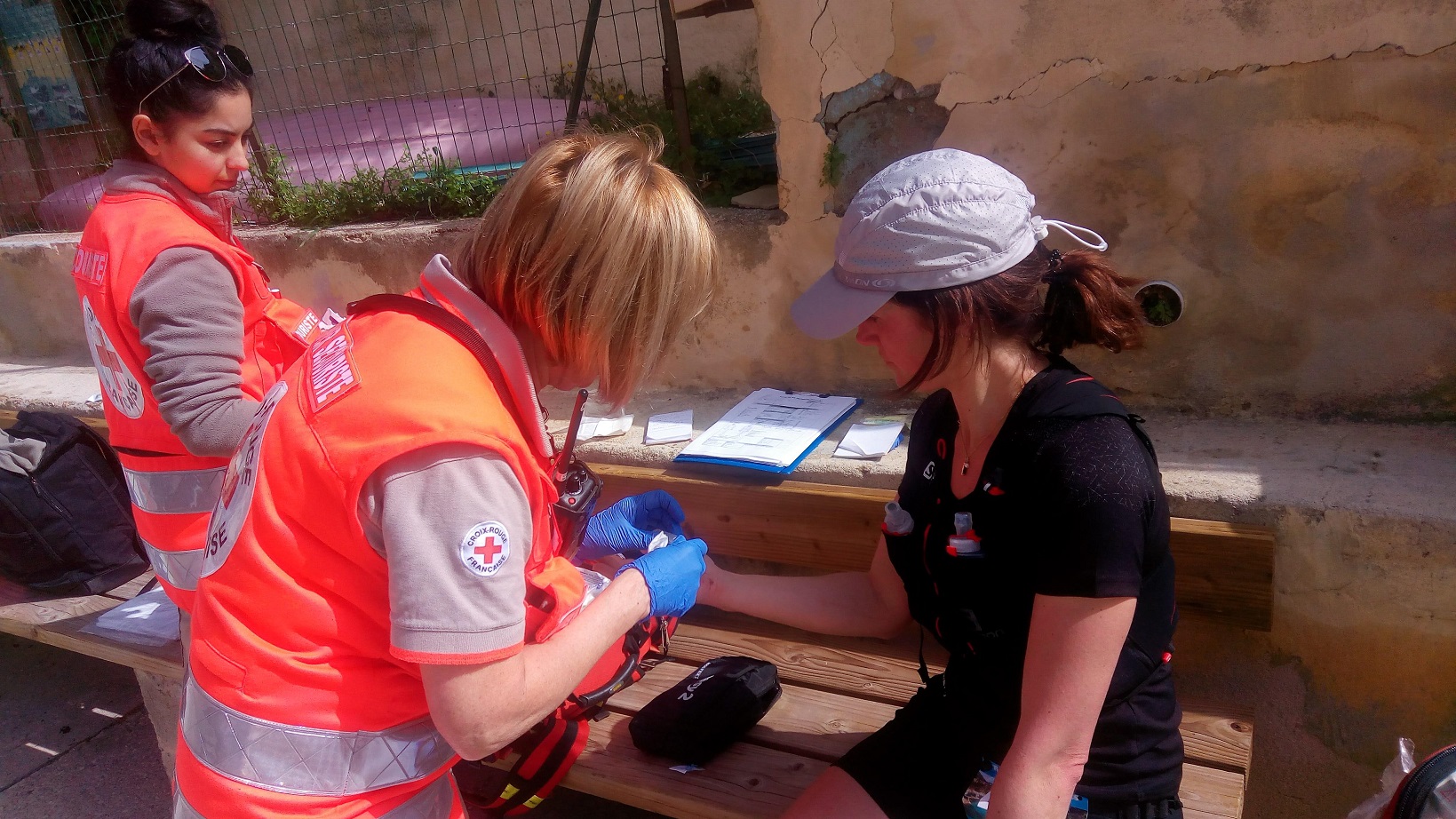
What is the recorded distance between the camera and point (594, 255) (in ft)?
3.89

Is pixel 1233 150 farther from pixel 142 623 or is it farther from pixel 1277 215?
pixel 142 623

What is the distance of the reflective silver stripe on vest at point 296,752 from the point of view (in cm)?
119

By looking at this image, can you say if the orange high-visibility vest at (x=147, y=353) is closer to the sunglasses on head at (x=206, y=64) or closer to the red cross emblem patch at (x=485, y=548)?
the sunglasses on head at (x=206, y=64)

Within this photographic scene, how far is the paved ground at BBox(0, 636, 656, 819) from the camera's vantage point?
8.91 feet

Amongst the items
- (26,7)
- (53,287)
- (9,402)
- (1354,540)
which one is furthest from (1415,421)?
(26,7)

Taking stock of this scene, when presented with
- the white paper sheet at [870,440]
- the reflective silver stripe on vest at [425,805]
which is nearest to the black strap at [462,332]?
the reflective silver stripe on vest at [425,805]

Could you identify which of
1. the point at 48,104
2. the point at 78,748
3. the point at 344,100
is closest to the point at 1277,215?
the point at 78,748

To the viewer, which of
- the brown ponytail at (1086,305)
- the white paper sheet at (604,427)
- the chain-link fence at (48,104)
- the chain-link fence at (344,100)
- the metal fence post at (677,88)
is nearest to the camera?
the brown ponytail at (1086,305)

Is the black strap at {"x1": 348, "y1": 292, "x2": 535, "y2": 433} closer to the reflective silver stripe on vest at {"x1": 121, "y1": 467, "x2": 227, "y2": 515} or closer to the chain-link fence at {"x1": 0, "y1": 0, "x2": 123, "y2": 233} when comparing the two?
the reflective silver stripe on vest at {"x1": 121, "y1": 467, "x2": 227, "y2": 515}

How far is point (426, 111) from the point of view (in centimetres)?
446

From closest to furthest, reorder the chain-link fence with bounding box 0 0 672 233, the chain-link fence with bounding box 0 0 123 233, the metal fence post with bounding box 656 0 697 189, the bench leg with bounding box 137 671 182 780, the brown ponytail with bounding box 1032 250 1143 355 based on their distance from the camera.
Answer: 1. the brown ponytail with bounding box 1032 250 1143 355
2. the bench leg with bounding box 137 671 182 780
3. the metal fence post with bounding box 656 0 697 189
4. the chain-link fence with bounding box 0 0 672 233
5. the chain-link fence with bounding box 0 0 123 233

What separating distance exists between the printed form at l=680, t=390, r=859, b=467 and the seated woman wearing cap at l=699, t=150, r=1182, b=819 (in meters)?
0.75

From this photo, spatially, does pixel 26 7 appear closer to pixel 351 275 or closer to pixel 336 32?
pixel 336 32

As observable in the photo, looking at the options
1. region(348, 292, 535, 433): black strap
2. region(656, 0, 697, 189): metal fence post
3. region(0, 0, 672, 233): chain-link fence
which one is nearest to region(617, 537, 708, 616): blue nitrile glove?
region(348, 292, 535, 433): black strap
